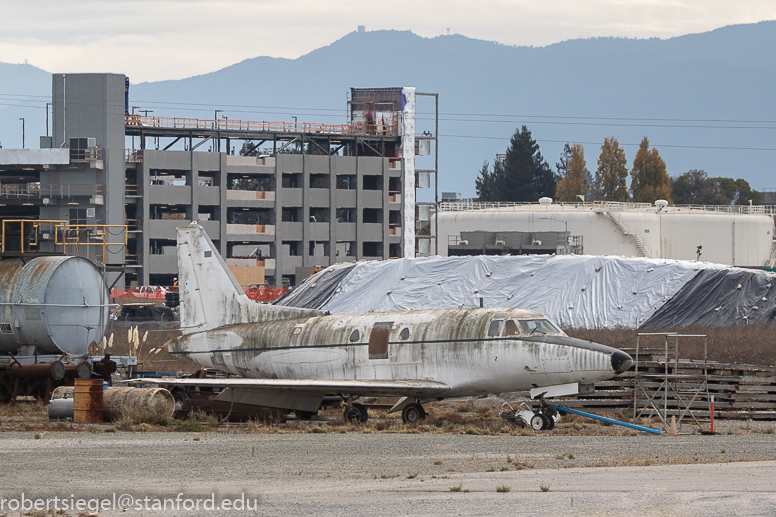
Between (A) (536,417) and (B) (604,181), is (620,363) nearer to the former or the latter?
(A) (536,417)

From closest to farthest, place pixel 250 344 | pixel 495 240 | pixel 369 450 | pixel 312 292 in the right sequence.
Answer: pixel 369 450 < pixel 250 344 < pixel 312 292 < pixel 495 240

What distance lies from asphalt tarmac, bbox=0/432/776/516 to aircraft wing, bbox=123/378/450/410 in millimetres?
1855

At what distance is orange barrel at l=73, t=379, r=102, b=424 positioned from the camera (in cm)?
2266

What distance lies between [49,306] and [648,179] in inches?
5421

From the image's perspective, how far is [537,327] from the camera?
22.9m

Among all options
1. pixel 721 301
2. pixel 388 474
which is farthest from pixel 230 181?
pixel 388 474

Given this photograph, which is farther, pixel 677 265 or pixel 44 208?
pixel 44 208

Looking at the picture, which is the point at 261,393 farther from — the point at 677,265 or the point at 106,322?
the point at 677,265

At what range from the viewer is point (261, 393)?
23797mm

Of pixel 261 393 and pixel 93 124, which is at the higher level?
pixel 93 124

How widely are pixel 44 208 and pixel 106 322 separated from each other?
69844 mm

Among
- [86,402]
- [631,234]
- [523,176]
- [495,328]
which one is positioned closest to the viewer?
[86,402]

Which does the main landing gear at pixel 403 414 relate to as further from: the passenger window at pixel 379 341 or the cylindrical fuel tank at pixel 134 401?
the cylindrical fuel tank at pixel 134 401

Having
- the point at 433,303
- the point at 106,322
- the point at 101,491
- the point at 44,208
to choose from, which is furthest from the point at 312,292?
the point at 44,208
